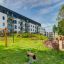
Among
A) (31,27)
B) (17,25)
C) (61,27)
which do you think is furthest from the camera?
(31,27)

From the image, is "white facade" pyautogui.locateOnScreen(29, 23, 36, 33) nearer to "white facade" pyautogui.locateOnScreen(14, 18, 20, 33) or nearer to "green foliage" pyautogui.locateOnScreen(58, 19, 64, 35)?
"white facade" pyautogui.locateOnScreen(14, 18, 20, 33)

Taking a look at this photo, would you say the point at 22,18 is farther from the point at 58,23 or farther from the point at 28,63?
the point at 28,63

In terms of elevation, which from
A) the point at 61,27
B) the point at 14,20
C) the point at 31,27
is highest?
the point at 14,20

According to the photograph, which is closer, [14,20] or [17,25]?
[14,20]

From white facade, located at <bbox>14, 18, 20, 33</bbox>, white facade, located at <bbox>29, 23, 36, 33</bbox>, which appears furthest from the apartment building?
white facade, located at <bbox>29, 23, 36, 33</bbox>

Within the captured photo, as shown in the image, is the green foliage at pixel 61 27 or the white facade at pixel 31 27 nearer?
the green foliage at pixel 61 27

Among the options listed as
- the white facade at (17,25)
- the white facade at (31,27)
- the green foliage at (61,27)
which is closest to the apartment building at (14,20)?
the white facade at (17,25)

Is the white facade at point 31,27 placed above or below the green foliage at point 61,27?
above

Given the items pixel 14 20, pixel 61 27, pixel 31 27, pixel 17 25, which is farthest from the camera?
pixel 31 27

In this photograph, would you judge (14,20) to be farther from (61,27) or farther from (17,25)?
(61,27)

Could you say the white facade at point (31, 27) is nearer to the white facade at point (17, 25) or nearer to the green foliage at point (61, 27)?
the white facade at point (17, 25)

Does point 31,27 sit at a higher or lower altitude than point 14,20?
lower

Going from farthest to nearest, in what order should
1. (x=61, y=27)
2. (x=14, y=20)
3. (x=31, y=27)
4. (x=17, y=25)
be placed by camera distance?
(x=31, y=27) < (x=17, y=25) < (x=14, y=20) < (x=61, y=27)

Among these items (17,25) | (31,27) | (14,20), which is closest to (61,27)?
(14,20)
